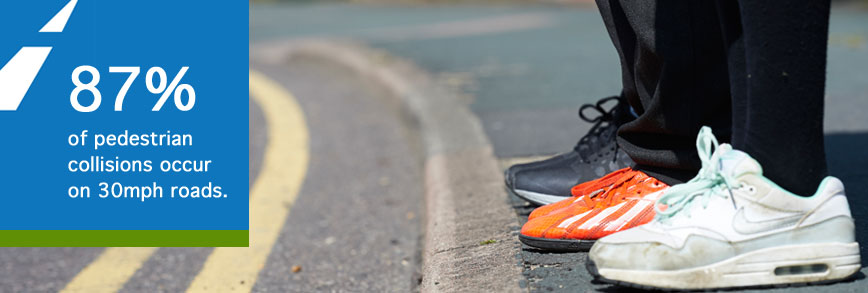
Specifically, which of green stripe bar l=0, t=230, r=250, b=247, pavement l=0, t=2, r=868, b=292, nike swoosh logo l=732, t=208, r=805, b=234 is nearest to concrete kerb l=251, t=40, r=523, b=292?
pavement l=0, t=2, r=868, b=292

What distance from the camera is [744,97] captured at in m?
1.65

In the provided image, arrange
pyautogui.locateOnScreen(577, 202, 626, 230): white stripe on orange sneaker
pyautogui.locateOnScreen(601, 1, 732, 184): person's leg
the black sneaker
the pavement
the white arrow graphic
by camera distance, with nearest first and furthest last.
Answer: pyautogui.locateOnScreen(601, 1, 732, 184): person's leg, pyautogui.locateOnScreen(577, 202, 626, 230): white stripe on orange sneaker, the black sneaker, the pavement, the white arrow graphic

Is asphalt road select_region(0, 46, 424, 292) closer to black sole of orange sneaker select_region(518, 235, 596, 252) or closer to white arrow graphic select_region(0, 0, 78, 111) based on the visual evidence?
black sole of orange sneaker select_region(518, 235, 596, 252)

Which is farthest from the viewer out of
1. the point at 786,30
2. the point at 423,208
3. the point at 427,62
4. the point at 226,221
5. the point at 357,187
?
the point at 427,62

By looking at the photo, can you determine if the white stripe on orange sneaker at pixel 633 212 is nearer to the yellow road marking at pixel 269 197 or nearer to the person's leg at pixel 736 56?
the person's leg at pixel 736 56

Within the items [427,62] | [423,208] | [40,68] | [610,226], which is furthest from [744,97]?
[427,62]

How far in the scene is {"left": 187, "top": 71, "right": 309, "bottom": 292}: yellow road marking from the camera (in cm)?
265

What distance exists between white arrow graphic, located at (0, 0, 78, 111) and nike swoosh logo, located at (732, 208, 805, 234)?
286cm

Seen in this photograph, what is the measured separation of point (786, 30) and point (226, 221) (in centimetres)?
211

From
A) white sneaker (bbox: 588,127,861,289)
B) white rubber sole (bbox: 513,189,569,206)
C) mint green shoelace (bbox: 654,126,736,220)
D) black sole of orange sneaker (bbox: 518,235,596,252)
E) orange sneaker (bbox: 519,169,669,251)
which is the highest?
mint green shoelace (bbox: 654,126,736,220)

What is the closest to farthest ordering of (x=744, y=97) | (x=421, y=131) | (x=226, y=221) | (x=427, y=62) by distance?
(x=744, y=97)
(x=226, y=221)
(x=421, y=131)
(x=427, y=62)

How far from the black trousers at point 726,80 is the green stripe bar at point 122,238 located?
5.16 ft

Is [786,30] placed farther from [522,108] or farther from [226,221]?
[522,108]

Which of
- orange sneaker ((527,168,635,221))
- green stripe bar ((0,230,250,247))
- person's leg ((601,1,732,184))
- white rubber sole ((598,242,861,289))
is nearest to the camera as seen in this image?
white rubber sole ((598,242,861,289))
